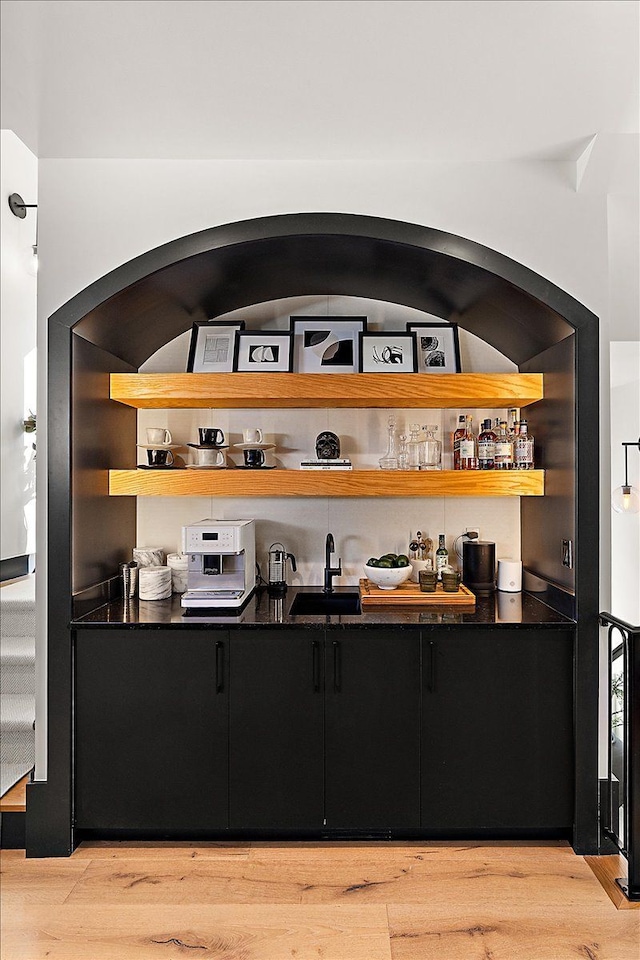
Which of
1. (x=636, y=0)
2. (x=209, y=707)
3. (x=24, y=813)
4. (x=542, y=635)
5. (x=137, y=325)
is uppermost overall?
(x=636, y=0)

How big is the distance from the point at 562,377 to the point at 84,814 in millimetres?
2443

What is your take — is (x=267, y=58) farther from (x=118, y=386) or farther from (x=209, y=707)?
(x=209, y=707)

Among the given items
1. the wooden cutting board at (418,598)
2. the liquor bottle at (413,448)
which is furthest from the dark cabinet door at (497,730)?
the liquor bottle at (413,448)

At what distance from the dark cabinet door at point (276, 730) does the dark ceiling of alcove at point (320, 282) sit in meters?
1.38

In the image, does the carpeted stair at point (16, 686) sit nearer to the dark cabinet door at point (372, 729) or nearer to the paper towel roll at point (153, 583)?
the paper towel roll at point (153, 583)

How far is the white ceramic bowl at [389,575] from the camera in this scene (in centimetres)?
298

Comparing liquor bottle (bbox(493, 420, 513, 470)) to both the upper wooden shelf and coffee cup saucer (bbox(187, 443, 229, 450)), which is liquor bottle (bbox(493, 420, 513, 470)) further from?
coffee cup saucer (bbox(187, 443, 229, 450))

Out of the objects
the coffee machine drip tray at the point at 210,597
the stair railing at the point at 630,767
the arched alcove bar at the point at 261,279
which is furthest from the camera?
the coffee machine drip tray at the point at 210,597

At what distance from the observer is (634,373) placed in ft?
11.6

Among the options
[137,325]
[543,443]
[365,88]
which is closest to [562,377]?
[543,443]

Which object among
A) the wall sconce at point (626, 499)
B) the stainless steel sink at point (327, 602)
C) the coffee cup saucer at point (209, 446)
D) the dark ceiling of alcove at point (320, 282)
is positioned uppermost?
the dark ceiling of alcove at point (320, 282)

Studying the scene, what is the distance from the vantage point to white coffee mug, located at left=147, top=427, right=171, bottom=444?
3.12 meters

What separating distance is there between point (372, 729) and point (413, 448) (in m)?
1.27

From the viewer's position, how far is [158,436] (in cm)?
313
